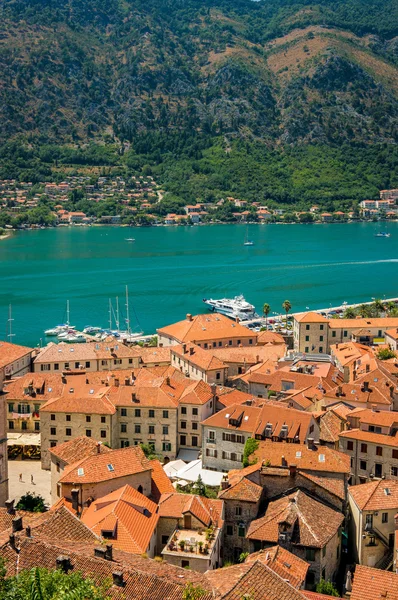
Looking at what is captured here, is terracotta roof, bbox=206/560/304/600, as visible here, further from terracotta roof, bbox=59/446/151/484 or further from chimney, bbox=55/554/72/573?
terracotta roof, bbox=59/446/151/484

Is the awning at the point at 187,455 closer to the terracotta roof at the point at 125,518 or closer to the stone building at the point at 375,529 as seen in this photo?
the terracotta roof at the point at 125,518

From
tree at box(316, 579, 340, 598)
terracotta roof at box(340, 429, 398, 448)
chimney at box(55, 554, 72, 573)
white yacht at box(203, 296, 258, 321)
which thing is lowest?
white yacht at box(203, 296, 258, 321)

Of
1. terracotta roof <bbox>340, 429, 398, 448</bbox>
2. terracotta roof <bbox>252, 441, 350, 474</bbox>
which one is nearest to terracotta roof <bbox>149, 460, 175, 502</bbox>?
terracotta roof <bbox>252, 441, 350, 474</bbox>

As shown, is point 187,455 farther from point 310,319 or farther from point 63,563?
point 310,319

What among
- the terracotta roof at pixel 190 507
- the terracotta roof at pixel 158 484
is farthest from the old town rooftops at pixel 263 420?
the terracotta roof at pixel 190 507

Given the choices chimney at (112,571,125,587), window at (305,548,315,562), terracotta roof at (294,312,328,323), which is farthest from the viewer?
terracotta roof at (294,312,328,323)
